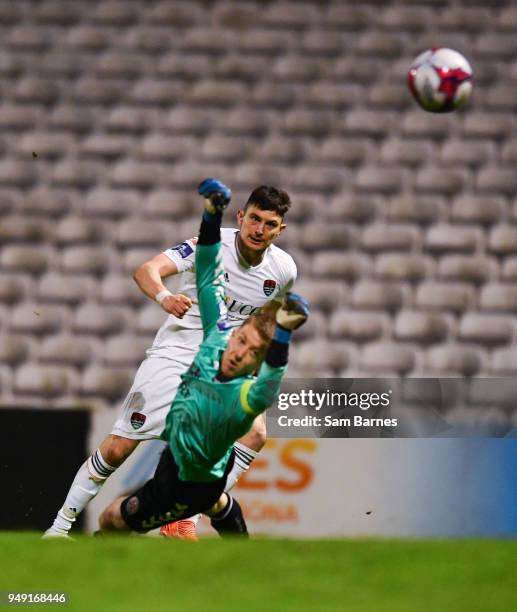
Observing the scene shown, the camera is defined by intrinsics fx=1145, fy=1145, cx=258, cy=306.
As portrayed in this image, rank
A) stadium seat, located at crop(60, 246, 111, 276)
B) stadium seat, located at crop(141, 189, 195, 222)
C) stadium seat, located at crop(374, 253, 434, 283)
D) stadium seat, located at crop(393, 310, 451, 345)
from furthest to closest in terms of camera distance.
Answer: stadium seat, located at crop(141, 189, 195, 222)
stadium seat, located at crop(60, 246, 111, 276)
stadium seat, located at crop(374, 253, 434, 283)
stadium seat, located at crop(393, 310, 451, 345)

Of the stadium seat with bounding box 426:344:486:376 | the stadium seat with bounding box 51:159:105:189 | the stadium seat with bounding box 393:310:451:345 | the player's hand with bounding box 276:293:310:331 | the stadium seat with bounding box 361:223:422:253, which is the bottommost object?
the stadium seat with bounding box 426:344:486:376

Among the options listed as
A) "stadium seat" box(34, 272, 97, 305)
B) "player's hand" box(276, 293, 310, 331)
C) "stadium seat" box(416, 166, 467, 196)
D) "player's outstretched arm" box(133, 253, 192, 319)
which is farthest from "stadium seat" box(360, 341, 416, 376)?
"player's hand" box(276, 293, 310, 331)

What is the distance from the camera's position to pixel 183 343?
15.3ft

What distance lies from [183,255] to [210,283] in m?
0.74

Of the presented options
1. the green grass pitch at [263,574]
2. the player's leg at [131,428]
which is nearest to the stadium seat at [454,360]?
the player's leg at [131,428]

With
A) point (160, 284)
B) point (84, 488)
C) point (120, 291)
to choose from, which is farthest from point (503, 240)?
point (84, 488)

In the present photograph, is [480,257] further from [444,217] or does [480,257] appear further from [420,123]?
[420,123]

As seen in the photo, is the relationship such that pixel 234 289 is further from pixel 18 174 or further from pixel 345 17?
pixel 345 17

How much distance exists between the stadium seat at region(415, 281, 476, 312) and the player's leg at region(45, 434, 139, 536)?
2.63 m

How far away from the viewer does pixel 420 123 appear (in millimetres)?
7008

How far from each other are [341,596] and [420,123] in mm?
4319

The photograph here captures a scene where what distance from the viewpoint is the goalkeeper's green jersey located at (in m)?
3.63

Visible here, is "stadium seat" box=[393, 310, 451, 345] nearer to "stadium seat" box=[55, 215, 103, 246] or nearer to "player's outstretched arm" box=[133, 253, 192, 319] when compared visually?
→ "stadium seat" box=[55, 215, 103, 246]

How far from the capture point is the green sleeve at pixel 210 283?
371 centimetres
